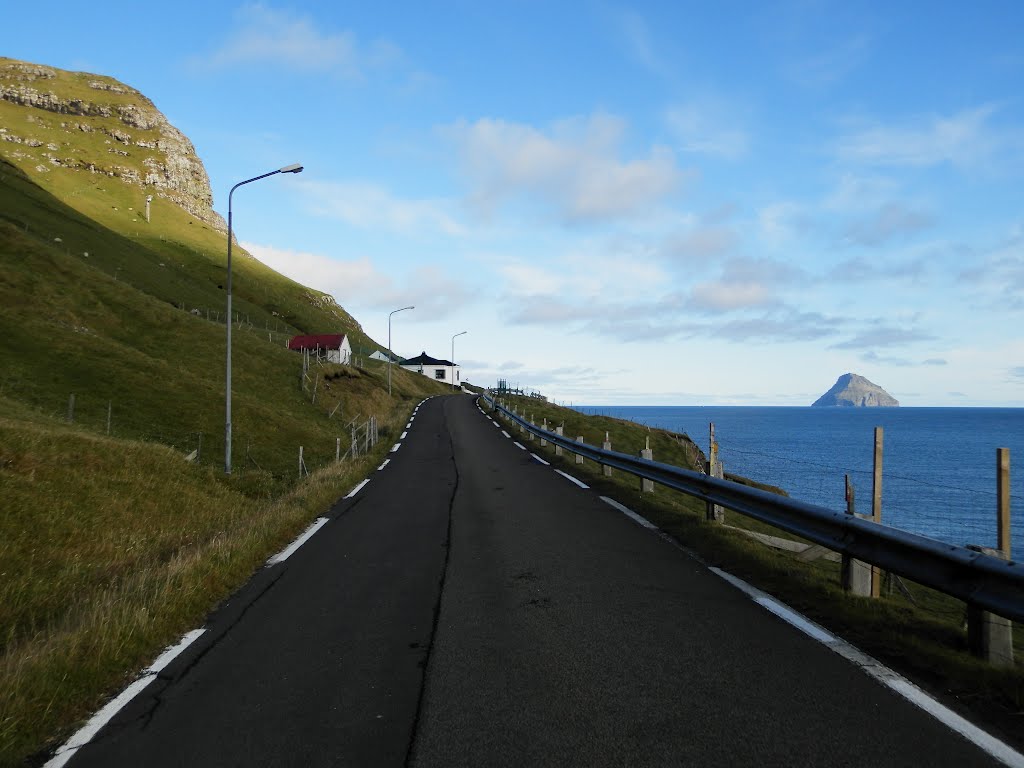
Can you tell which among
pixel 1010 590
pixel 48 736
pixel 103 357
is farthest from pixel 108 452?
pixel 103 357

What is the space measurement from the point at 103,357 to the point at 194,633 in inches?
1397

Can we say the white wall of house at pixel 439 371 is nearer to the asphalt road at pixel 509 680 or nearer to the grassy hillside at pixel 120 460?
the grassy hillside at pixel 120 460

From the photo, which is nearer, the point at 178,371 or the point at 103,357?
the point at 103,357

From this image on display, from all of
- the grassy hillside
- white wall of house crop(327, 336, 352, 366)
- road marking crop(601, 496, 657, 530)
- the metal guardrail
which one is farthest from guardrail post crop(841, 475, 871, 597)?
white wall of house crop(327, 336, 352, 366)

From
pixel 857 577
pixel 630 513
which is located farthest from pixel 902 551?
pixel 630 513

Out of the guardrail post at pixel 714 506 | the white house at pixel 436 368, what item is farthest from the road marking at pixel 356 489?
the white house at pixel 436 368

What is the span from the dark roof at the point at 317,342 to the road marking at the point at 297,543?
270ft

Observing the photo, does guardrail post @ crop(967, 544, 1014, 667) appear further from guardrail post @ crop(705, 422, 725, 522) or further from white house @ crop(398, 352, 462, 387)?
white house @ crop(398, 352, 462, 387)

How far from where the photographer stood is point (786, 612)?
600 centimetres

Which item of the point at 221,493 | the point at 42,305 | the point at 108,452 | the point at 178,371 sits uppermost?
the point at 42,305

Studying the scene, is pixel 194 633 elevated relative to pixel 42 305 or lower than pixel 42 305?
lower

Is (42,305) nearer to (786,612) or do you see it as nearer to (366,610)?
(366,610)

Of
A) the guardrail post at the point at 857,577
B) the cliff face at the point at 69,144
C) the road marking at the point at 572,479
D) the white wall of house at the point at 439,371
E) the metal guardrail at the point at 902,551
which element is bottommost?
the road marking at the point at 572,479

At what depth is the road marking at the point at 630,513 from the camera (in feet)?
35.4
